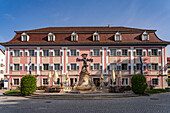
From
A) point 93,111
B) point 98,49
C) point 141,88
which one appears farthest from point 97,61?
point 93,111

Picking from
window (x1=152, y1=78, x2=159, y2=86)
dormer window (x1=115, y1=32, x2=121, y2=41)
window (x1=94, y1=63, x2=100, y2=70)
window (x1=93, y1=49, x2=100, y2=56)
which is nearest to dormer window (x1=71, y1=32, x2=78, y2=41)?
window (x1=93, y1=49, x2=100, y2=56)

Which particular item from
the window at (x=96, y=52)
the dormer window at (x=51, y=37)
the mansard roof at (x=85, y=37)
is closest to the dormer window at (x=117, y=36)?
the mansard roof at (x=85, y=37)

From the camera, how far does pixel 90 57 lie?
34.9m

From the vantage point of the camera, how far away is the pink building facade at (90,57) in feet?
113

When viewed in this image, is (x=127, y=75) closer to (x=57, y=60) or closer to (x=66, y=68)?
(x=66, y=68)

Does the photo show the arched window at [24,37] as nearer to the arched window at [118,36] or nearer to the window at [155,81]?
the arched window at [118,36]

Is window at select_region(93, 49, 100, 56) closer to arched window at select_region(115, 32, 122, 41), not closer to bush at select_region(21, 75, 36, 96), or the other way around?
arched window at select_region(115, 32, 122, 41)

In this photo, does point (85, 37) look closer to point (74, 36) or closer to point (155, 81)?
point (74, 36)

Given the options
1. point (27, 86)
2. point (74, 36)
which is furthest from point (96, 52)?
point (27, 86)

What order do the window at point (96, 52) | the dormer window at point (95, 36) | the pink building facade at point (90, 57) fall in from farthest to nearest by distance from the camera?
1. the dormer window at point (95, 36)
2. the window at point (96, 52)
3. the pink building facade at point (90, 57)

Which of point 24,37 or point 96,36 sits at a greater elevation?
point 96,36

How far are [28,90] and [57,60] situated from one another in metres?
15.4

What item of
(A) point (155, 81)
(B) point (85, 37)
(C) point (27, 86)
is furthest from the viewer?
(B) point (85, 37)

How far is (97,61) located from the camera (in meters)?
34.8
